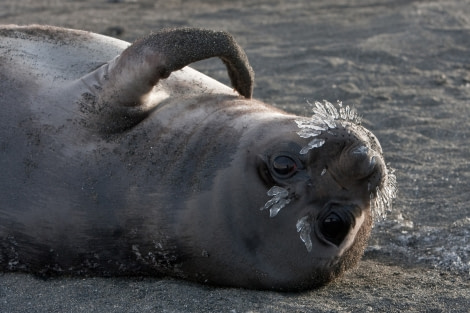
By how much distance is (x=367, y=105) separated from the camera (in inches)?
256

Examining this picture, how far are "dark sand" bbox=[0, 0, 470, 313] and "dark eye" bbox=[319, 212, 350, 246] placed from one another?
270mm

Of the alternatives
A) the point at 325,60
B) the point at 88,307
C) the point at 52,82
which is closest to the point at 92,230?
the point at 88,307

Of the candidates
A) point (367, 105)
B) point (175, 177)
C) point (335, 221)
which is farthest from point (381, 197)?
point (367, 105)

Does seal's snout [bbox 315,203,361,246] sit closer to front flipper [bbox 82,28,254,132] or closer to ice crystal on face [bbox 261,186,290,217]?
ice crystal on face [bbox 261,186,290,217]

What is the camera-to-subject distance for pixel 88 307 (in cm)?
352

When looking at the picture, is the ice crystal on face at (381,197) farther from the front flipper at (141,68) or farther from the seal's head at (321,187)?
the front flipper at (141,68)

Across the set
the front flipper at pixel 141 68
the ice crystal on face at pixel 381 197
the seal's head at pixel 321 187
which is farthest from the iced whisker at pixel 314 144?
the front flipper at pixel 141 68

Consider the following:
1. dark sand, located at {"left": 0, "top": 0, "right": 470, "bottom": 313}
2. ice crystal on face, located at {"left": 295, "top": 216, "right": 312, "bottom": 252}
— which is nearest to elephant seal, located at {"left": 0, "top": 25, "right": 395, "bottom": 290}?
ice crystal on face, located at {"left": 295, "top": 216, "right": 312, "bottom": 252}

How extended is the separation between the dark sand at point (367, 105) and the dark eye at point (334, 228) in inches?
10.6

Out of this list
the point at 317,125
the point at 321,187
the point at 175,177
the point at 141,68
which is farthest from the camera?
the point at 141,68

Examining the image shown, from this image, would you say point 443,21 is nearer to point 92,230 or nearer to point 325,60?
point 325,60

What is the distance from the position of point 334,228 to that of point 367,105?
3151 mm

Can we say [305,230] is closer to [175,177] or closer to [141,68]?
[175,177]

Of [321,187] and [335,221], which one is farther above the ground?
[321,187]
